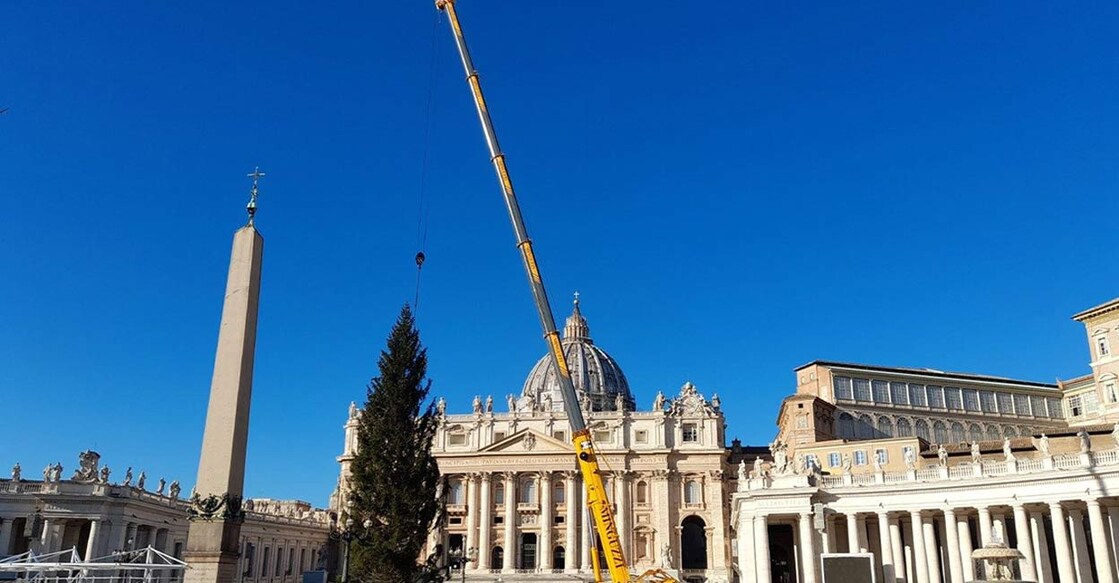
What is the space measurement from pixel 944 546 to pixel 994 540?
632 inches

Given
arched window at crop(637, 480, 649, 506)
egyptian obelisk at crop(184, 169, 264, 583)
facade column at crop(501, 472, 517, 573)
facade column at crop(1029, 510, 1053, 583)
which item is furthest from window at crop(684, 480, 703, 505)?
egyptian obelisk at crop(184, 169, 264, 583)

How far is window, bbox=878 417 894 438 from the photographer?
6844 cm

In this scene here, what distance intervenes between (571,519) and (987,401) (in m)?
40.2

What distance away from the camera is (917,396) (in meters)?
70.8

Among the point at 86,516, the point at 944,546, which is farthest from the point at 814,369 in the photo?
the point at 86,516

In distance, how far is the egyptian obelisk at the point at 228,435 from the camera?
1891cm

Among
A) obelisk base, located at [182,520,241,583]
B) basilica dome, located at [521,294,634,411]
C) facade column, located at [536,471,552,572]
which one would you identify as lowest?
obelisk base, located at [182,520,241,583]

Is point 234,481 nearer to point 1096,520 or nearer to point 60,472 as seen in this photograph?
point 1096,520

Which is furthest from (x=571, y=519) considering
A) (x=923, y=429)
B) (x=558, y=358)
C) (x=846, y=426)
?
(x=558, y=358)

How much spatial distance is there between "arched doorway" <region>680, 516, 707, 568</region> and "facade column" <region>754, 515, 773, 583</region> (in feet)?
138

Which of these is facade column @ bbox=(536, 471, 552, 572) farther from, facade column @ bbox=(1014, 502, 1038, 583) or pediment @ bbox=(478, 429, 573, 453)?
facade column @ bbox=(1014, 502, 1038, 583)

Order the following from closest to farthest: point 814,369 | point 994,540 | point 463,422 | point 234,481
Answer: point 234,481 < point 994,540 < point 814,369 < point 463,422

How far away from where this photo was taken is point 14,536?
52.1m

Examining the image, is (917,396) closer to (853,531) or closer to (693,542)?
(693,542)
